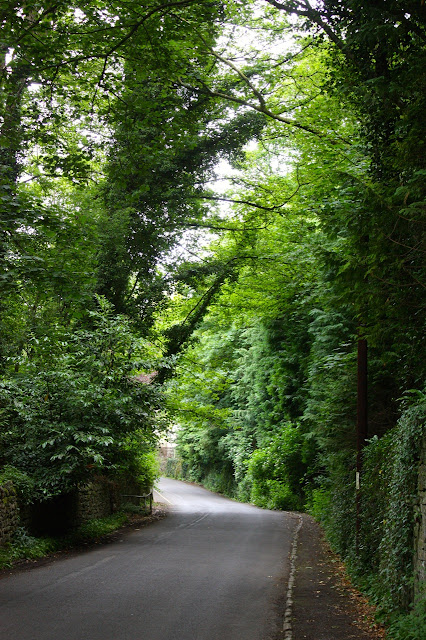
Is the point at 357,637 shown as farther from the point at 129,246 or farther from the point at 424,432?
the point at 129,246

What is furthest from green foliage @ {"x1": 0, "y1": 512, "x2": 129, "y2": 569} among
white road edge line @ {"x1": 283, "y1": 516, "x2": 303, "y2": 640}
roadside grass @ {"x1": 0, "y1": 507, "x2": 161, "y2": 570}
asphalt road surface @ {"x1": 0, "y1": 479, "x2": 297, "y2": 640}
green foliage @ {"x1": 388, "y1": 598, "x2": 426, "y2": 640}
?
green foliage @ {"x1": 388, "y1": 598, "x2": 426, "y2": 640}

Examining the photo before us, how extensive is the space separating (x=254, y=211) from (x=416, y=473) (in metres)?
14.4

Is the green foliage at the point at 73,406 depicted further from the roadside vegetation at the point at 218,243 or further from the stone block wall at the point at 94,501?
the stone block wall at the point at 94,501

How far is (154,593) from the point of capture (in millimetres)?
8305

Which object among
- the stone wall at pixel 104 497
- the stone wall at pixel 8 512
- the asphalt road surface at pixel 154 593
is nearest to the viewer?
the asphalt road surface at pixel 154 593

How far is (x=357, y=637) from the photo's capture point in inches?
249

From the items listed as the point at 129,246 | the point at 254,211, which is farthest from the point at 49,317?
the point at 254,211

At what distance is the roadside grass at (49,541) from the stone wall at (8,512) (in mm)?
152

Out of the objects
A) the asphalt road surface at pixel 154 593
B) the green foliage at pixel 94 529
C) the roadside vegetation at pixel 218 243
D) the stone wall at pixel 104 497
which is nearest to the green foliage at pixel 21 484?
the roadside vegetation at pixel 218 243

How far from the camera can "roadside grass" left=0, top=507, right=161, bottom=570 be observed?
416 inches

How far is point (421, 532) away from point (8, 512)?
7992mm

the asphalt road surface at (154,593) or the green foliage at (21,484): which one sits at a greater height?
the green foliage at (21,484)

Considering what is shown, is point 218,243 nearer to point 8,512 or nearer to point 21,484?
point 21,484

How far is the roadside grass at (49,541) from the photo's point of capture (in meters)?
10.6
